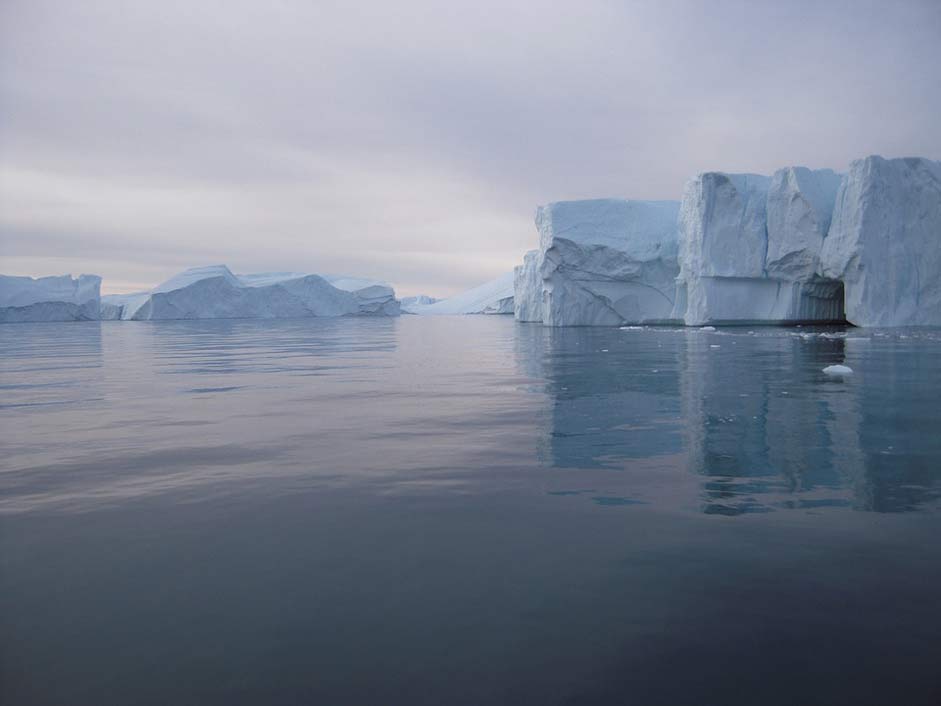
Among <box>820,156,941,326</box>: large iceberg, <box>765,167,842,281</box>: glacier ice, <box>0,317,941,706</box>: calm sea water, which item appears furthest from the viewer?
<box>765,167,842,281</box>: glacier ice

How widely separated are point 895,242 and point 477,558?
27.4m

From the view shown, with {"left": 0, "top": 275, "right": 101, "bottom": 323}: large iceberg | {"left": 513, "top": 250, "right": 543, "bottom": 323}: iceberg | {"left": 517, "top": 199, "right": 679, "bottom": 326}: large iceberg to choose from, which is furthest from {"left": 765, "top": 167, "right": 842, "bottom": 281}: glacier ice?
{"left": 0, "top": 275, "right": 101, "bottom": 323}: large iceberg

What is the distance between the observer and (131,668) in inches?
89.3

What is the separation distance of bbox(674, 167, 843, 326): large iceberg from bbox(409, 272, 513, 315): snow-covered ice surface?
5707 cm

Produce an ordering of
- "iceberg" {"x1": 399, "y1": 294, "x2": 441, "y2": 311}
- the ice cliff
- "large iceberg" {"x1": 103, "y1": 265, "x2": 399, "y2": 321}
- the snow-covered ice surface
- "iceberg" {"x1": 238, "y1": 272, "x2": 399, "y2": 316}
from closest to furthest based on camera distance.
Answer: the ice cliff, "large iceberg" {"x1": 103, "y1": 265, "x2": 399, "y2": 321}, "iceberg" {"x1": 238, "y1": 272, "x2": 399, "y2": 316}, the snow-covered ice surface, "iceberg" {"x1": 399, "y1": 294, "x2": 441, "y2": 311}

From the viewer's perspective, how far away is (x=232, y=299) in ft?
202

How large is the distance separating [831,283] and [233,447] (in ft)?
102

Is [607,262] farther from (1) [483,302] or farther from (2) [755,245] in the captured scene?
(1) [483,302]

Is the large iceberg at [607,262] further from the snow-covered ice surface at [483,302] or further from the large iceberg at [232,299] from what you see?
the snow-covered ice surface at [483,302]

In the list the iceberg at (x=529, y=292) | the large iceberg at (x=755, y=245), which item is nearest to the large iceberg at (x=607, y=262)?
the large iceberg at (x=755, y=245)

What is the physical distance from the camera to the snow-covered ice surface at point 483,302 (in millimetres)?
90000

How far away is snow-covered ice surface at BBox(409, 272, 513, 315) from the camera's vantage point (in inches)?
3543

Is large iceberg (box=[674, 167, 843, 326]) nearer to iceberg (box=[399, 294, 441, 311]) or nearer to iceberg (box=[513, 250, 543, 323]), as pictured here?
iceberg (box=[513, 250, 543, 323])

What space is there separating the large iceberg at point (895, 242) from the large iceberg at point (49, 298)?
59.4 meters
